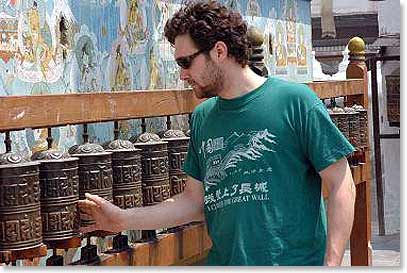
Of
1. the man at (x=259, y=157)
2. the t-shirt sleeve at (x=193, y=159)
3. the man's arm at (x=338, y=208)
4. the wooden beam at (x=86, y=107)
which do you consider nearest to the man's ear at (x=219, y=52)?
the man at (x=259, y=157)

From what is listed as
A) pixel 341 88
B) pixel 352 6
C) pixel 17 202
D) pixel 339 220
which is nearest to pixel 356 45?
pixel 352 6

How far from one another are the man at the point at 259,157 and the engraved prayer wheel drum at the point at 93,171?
297 millimetres

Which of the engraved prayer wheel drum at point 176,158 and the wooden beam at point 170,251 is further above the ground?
the engraved prayer wheel drum at point 176,158

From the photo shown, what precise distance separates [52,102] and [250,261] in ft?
1.55

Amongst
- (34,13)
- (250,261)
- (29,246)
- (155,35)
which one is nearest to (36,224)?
(29,246)

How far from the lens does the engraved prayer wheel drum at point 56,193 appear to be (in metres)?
1.74

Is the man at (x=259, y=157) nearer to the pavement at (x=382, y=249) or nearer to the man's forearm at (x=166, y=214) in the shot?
the man's forearm at (x=166, y=214)

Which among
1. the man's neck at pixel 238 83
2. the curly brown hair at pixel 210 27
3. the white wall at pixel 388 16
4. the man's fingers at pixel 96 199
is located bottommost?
the man's fingers at pixel 96 199

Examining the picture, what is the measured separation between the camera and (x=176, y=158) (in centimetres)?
211

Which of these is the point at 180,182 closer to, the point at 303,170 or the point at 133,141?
the point at 133,141

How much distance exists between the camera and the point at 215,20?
1.57 meters

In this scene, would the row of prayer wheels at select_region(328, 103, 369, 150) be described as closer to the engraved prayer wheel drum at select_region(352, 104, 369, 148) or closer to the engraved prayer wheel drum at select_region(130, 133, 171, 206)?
the engraved prayer wheel drum at select_region(352, 104, 369, 148)

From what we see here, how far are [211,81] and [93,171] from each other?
36 cm

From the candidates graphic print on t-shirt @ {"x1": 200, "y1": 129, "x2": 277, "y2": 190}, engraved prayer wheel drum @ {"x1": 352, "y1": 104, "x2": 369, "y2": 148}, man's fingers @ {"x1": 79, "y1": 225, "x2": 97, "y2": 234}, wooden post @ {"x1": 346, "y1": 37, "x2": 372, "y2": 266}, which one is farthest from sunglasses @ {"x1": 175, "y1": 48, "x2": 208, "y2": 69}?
engraved prayer wheel drum @ {"x1": 352, "y1": 104, "x2": 369, "y2": 148}
